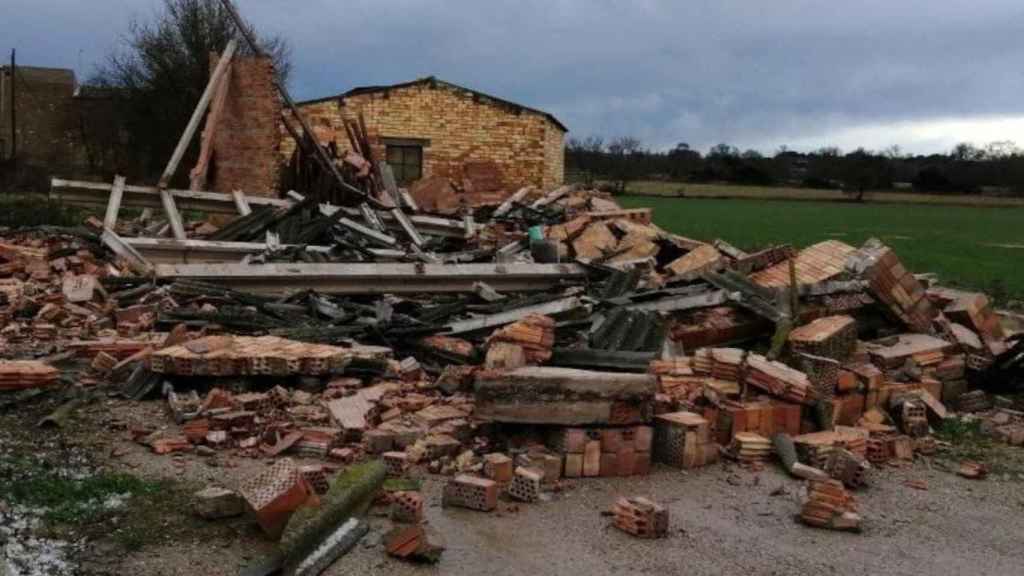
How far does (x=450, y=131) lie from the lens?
1019 inches

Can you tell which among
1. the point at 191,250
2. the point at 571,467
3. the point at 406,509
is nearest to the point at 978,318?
the point at 571,467

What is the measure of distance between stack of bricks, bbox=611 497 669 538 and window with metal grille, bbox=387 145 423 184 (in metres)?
20.9

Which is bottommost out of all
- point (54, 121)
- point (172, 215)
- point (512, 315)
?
point (512, 315)

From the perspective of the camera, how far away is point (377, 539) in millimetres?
5125

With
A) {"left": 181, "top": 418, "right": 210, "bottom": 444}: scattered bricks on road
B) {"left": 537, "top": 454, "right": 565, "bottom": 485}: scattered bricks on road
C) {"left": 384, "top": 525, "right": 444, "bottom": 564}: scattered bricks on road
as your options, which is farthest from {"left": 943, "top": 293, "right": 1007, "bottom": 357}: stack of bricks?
{"left": 181, "top": 418, "right": 210, "bottom": 444}: scattered bricks on road

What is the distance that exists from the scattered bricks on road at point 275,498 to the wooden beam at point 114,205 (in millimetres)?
9618

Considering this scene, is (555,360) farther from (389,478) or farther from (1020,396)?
(1020,396)

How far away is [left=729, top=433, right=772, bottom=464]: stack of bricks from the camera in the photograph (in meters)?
6.93

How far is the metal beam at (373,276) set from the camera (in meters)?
11.2

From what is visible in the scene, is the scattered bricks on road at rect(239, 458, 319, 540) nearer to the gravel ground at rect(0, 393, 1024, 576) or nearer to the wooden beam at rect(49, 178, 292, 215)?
the gravel ground at rect(0, 393, 1024, 576)

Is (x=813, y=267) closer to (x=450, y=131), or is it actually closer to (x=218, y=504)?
(x=218, y=504)

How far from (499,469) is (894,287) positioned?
18.9 ft

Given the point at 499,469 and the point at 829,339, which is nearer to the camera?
the point at 499,469

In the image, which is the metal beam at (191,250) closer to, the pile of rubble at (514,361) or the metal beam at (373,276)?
the pile of rubble at (514,361)
